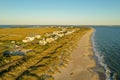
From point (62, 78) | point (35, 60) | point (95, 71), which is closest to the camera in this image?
point (62, 78)

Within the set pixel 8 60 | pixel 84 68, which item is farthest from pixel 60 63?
pixel 8 60

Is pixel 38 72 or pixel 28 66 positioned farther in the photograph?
pixel 28 66

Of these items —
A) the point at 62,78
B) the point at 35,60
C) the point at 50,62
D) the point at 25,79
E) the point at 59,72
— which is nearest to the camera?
the point at 25,79

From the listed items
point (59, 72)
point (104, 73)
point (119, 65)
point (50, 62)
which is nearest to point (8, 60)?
point (50, 62)

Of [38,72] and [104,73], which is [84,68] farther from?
[38,72]

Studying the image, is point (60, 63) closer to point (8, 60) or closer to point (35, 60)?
point (35, 60)

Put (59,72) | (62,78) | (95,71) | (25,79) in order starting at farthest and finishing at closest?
(95,71) < (59,72) < (62,78) < (25,79)

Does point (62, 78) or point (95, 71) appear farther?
point (95, 71)

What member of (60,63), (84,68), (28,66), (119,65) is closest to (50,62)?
(60,63)

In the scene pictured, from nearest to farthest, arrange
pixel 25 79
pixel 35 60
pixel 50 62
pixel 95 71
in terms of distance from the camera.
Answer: pixel 25 79
pixel 95 71
pixel 50 62
pixel 35 60
